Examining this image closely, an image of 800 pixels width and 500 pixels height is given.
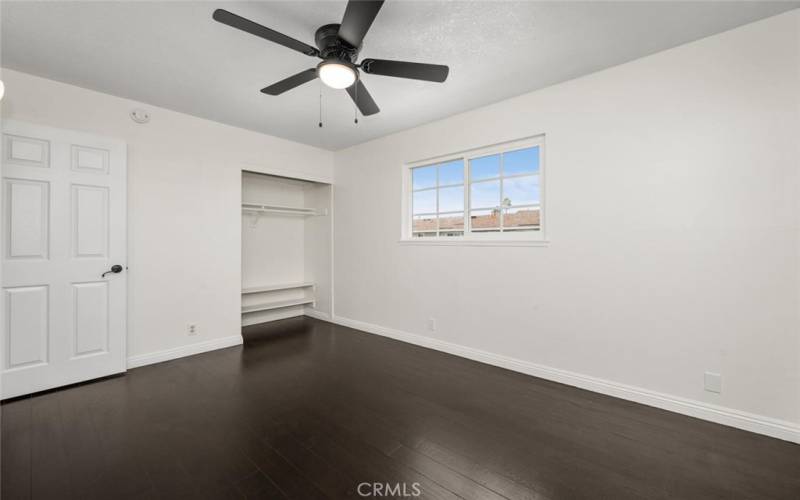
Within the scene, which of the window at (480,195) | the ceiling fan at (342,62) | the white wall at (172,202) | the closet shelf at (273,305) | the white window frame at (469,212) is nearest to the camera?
the ceiling fan at (342,62)

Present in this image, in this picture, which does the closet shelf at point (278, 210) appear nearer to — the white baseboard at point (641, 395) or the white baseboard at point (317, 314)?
the white baseboard at point (317, 314)

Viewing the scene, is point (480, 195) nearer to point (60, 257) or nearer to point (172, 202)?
point (172, 202)

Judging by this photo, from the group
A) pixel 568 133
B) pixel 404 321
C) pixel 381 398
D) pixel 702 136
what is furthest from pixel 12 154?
pixel 702 136

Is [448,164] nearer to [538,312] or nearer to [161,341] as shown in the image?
[538,312]

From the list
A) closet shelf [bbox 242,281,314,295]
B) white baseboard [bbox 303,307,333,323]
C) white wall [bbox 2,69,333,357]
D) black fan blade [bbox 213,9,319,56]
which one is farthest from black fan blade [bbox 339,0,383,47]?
white baseboard [bbox 303,307,333,323]

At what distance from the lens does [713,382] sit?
222 cm

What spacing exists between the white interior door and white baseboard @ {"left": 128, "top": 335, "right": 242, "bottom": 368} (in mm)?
185

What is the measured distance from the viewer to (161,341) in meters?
3.36

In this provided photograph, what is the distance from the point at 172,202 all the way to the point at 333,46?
8.57 ft

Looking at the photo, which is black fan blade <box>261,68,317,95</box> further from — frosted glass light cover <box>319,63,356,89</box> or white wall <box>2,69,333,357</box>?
white wall <box>2,69,333,357</box>

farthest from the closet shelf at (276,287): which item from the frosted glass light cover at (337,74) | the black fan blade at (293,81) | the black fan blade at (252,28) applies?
the black fan blade at (252,28)

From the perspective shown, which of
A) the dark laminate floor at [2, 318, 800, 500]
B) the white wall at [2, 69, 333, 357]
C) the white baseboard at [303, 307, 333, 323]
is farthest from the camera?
the white baseboard at [303, 307, 333, 323]

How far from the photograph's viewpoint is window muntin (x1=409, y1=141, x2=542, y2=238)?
3141 mm

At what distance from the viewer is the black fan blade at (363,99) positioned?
223cm
